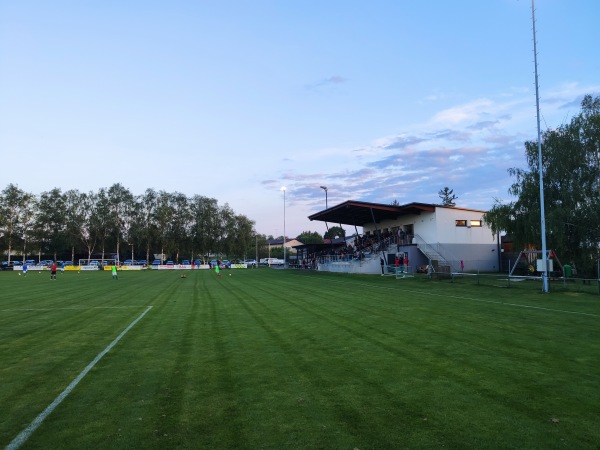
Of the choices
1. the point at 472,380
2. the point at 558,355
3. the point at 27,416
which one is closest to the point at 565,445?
the point at 472,380

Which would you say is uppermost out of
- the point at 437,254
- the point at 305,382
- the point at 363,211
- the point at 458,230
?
the point at 363,211

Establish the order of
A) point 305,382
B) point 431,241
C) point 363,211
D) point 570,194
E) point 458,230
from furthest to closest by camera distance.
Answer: point 363,211
point 458,230
point 431,241
point 570,194
point 305,382

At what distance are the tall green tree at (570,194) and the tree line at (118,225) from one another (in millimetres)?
74366

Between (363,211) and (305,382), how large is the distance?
45.7 meters

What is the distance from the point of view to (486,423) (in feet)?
16.5

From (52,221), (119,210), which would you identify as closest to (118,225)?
Result: (119,210)

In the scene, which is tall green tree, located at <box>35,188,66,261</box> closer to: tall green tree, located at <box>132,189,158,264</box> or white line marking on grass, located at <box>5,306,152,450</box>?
tall green tree, located at <box>132,189,158,264</box>

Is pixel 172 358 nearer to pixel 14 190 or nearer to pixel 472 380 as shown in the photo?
pixel 472 380

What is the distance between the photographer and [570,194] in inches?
1228

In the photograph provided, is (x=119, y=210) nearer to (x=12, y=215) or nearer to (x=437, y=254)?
(x=12, y=215)

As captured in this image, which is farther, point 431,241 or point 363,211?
point 363,211

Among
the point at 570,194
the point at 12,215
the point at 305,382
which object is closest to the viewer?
the point at 305,382

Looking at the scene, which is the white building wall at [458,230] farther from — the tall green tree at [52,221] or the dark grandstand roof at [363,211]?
the tall green tree at [52,221]

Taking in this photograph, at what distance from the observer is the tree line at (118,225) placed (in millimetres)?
89312
